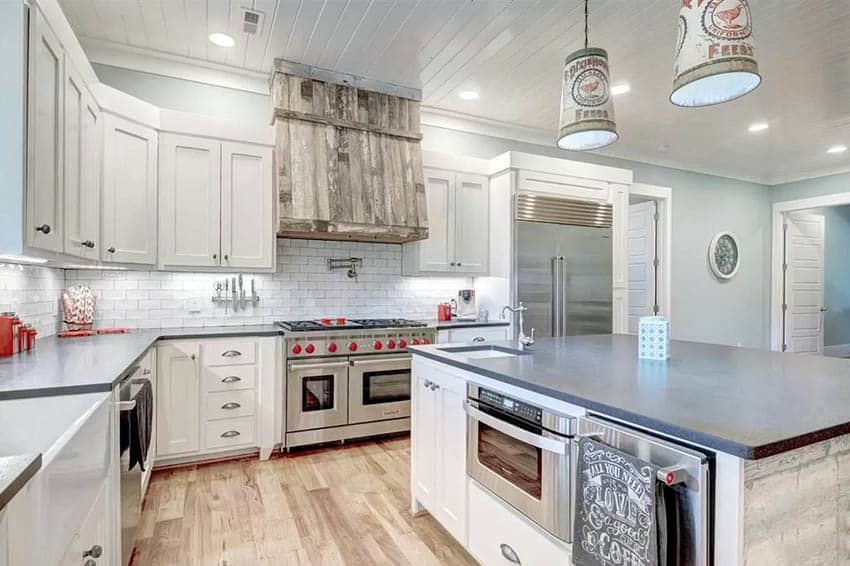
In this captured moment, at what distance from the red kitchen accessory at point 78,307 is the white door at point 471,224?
9.41 feet

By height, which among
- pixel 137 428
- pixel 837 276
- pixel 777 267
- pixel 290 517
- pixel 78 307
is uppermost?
pixel 777 267

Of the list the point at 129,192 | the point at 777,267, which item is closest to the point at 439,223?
the point at 129,192

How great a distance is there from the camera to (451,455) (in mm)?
2096

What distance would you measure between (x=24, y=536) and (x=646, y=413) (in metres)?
1.41

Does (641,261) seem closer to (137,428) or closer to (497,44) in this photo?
(497,44)

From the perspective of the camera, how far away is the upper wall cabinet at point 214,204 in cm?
323

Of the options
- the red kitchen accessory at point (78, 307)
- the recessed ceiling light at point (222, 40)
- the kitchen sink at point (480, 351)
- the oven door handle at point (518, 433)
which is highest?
the recessed ceiling light at point (222, 40)

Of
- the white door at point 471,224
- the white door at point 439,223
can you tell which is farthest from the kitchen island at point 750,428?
the white door at point 471,224

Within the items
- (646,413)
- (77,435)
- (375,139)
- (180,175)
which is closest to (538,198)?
(375,139)

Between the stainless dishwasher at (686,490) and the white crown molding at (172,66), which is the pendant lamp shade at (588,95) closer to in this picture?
the stainless dishwasher at (686,490)

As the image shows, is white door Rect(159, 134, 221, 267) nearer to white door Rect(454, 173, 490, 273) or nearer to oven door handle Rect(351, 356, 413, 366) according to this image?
oven door handle Rect(351, 356, 413, 366)

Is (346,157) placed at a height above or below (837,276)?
above

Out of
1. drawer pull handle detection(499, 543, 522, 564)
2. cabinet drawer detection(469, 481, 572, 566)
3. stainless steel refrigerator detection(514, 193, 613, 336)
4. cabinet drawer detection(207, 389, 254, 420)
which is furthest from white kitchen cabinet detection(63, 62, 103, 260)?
stainless steel refrigerator detection(514, 193, 613, 336)

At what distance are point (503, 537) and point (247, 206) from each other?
285 cm
